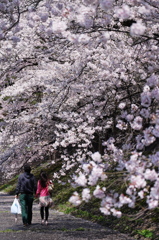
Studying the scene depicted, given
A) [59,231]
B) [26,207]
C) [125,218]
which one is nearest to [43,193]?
[26,207]

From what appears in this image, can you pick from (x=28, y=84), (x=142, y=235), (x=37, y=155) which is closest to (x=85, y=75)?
(x=28, y=84)

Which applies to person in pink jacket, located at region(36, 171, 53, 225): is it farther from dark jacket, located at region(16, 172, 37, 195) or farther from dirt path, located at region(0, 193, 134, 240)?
dirt path, located at region(0, 193, 134, 240)

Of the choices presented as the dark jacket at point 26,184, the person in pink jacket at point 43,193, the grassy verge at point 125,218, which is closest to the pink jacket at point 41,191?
the person in pink jacket at point 43,193

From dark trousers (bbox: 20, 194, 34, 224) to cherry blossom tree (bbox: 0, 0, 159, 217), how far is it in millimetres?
1617

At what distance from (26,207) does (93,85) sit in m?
3.55

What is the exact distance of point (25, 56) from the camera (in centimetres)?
1541

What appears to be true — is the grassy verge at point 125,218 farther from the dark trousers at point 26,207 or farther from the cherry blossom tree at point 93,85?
the dark trousers at point 26,207

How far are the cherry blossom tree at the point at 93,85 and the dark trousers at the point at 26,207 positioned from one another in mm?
1617

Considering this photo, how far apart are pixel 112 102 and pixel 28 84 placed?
4779mm

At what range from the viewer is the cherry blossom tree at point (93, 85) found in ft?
17.7

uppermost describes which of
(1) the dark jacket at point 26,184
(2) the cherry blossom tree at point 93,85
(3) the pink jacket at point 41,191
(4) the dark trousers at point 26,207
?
(2) the cherry blossom tree at point 93,85

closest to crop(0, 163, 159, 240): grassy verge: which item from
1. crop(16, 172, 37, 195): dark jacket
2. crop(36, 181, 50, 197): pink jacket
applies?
crop(36, 181, 50, 197): pink jacket

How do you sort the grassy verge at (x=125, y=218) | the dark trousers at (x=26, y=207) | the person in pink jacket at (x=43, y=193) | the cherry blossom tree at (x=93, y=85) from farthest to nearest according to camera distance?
1. the person in pink jacket at (x=43, y=193)
2. the dark trousers at (x=26, y=207)
3. the grassy verge at (x=125, y=218)
4. the cherry blossom tree at (x=93, y=85)

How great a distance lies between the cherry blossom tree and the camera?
539 centimetres
